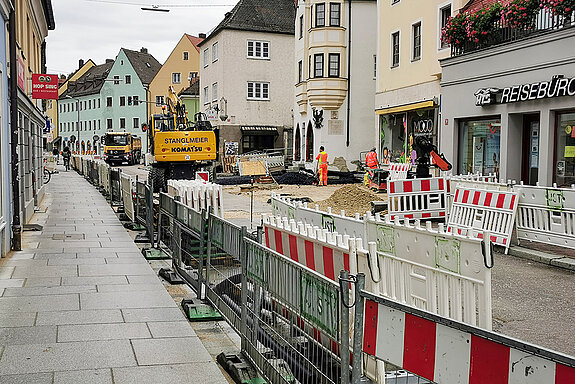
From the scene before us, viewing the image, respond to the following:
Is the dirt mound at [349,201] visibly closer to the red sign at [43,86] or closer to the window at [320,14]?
the red sign at [43,86]

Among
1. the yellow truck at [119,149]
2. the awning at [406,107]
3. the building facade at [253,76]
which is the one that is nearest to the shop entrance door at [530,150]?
the awning at [406,107]

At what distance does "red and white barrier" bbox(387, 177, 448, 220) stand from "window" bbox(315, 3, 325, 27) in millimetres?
26076

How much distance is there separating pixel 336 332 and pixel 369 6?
38.2m

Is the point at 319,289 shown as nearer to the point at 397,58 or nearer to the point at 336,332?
the point at 336,332

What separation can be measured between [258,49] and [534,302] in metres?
45.3

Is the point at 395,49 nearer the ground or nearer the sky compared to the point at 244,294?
nearer the sky

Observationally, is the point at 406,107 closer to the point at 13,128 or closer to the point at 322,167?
the point at 322,167

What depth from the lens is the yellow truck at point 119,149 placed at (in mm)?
60625

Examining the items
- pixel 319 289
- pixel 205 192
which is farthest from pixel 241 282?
pixel 205 192

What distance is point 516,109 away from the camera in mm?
18391

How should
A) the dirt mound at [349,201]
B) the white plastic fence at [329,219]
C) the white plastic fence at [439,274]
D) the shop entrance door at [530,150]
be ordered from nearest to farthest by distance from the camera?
the white plastic fence at [439,274] → the white plastic fence at [329,219] → the shop entrance door at [530,150] → the dirt mound at [349,201]

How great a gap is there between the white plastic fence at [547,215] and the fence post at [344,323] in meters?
8.75

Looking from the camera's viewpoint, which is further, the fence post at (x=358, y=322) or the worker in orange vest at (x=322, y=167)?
the worker in orange vest at (x=322, y=167)

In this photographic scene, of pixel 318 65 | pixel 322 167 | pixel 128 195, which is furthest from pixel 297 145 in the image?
pixel 128 195
